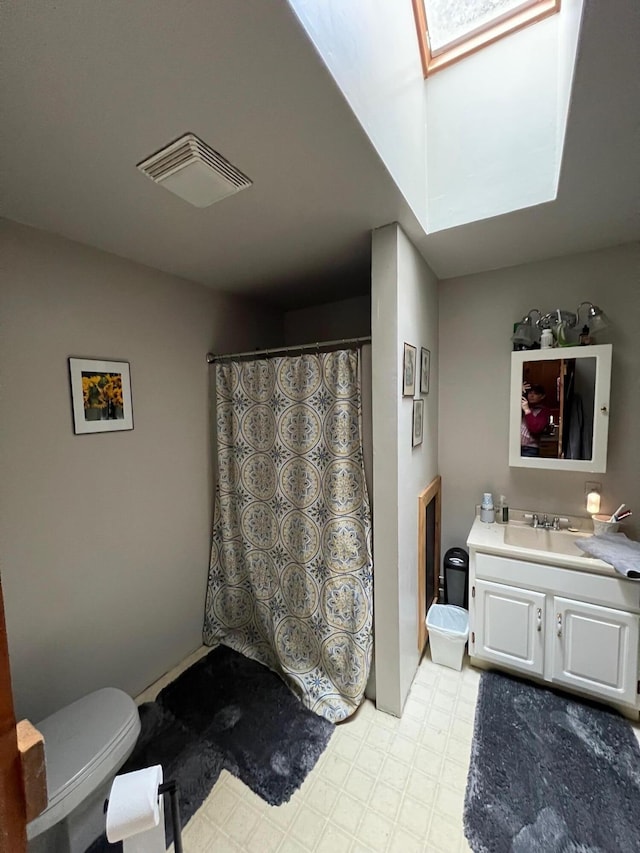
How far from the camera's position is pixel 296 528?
1924 mm

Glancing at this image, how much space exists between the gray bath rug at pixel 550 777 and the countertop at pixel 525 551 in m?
0.69

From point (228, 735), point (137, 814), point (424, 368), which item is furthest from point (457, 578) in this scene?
point (137, 814)

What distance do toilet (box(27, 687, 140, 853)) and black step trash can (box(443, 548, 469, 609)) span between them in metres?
1.82

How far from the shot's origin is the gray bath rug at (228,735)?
141cm

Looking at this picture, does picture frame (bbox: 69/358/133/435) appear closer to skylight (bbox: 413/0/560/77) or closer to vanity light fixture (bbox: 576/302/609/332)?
skylight (bbox: 413/0/560/77)

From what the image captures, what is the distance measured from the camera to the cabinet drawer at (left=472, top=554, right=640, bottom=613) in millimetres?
1581

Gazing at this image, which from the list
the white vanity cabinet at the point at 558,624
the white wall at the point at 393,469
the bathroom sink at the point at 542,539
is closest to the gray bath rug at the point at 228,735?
the white wall at the point at 393,469

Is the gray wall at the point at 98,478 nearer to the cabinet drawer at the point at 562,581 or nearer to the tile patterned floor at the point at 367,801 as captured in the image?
the tile patterned floor at the point at 367,801

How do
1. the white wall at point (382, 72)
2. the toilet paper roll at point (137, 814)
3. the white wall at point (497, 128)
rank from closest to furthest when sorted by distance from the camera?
the toilet paper roll at point (137, 814), the white wall at point (382, 72), the white wall at point (497, 128)

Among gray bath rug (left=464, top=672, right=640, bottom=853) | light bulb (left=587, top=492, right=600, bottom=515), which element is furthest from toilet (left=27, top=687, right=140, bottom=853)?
light bulb (left=587, top=492, right=600, bottom=515)

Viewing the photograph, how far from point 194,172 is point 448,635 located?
245 centimetres

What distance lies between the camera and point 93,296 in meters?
1.66

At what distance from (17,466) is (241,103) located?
1.53 meters

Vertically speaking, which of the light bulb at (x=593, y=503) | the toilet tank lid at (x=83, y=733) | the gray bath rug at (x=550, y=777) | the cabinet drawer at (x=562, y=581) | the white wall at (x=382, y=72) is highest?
the white wall at (x=382, y=72)
